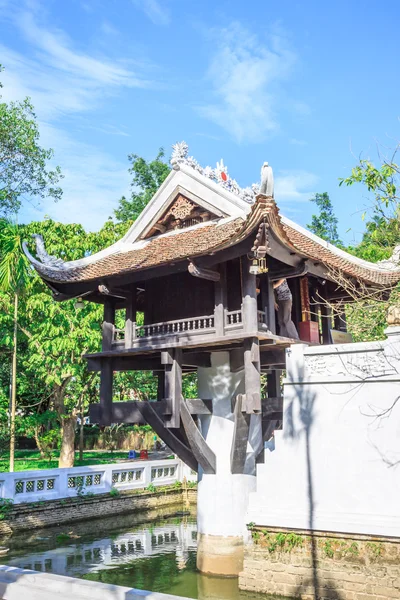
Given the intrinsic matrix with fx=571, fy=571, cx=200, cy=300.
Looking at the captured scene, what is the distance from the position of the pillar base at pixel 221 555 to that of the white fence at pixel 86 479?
559 centimetres

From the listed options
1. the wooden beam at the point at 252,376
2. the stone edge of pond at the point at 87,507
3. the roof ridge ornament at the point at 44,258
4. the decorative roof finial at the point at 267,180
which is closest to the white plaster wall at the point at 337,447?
the wooden beam at the point at 252,376

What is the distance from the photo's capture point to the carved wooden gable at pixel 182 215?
10875 millimetres

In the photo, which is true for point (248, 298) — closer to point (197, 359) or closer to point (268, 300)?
point (268, 300)

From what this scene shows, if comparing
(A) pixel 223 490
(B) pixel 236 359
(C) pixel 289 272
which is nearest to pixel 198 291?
(B) pixel 236 359

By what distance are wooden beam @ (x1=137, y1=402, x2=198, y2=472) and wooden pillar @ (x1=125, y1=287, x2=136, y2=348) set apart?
1.13 meters

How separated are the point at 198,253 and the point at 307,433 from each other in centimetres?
313

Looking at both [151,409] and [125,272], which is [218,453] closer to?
[151,409]

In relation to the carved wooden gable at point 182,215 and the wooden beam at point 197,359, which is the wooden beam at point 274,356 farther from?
the carved wooden gable at point 182,215

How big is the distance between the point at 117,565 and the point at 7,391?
13354 millimetres

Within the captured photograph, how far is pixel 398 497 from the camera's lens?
7.31 m

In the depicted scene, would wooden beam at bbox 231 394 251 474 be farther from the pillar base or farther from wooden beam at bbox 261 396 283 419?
the pillar base

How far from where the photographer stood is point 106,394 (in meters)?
Answer: 10.5

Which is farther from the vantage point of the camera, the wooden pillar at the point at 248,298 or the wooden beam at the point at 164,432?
the wooden beam at the point at 164,432

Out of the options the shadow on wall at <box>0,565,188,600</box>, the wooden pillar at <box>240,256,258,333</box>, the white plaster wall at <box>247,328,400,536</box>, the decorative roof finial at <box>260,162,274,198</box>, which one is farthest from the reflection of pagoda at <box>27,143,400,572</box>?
the shadow on wall at <box>0,565,188,600</box>
